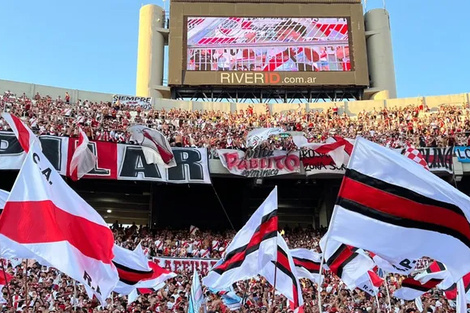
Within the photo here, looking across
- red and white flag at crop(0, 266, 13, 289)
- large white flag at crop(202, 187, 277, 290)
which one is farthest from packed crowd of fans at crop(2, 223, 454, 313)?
large white flag at crop(202, 187, 277, 290)

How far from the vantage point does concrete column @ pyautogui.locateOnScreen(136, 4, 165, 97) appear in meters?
39.5

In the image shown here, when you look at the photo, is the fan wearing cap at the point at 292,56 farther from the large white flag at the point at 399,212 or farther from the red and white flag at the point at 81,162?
the large white flag at the point at 399,212

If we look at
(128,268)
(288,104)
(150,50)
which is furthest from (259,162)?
(150,50)

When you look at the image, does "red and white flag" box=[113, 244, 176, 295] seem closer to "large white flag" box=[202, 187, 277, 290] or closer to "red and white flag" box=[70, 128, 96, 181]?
"large white flag" box=[202, 187, 277, 290]

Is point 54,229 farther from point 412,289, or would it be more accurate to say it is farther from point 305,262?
point 305,262

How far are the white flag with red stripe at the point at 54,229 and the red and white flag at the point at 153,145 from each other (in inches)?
663

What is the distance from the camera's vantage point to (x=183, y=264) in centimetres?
2105

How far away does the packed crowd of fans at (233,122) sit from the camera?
86.8ft

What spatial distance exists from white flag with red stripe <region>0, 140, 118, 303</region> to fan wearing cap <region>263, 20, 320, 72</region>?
32.0 meters

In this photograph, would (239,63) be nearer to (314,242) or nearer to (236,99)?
(236,99)

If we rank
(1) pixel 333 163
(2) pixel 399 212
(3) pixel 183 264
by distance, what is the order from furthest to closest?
(1) pixel 333 163 < (3) pixel 183 264 < (2) pixel 399 212

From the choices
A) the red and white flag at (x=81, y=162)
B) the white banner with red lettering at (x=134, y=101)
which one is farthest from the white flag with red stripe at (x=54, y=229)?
the white banner with red lettering at (x=134, y=101)

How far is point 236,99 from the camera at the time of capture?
127 ft

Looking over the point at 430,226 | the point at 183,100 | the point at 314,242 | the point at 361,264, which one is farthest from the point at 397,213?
the point at 183,100
